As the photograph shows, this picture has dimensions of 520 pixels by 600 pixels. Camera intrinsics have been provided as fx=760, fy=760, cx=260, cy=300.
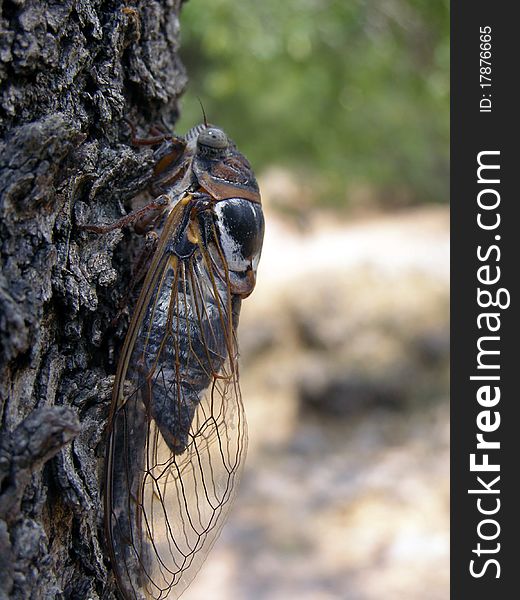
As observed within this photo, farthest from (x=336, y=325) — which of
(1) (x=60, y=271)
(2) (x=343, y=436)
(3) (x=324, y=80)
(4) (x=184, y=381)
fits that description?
(1) (x=60, y=271)

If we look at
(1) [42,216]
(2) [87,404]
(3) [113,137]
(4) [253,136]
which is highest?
(4) [253,136]

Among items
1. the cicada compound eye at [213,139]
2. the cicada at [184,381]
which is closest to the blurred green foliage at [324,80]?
the cicada compound eye at [213,139]

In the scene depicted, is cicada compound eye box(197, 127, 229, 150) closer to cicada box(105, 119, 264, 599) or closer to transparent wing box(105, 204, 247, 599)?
cicada box(105, 119, 264, 599)

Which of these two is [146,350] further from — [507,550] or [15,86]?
[507,550]

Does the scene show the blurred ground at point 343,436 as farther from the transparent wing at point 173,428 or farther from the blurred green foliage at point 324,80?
the transparent wing at point 173,428

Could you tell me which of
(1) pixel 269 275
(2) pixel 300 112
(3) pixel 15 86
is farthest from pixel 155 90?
(1) pixel 269 275

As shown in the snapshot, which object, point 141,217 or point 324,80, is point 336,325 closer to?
point 324,80
